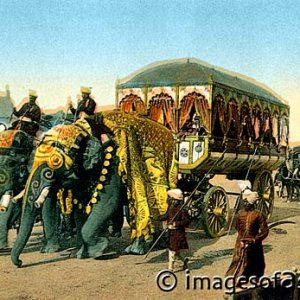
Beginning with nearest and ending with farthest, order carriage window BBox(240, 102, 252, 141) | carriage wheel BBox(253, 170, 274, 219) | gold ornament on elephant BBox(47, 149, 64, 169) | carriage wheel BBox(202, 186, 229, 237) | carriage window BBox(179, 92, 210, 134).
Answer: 1. gold ornament on elephant BBox(47, 149, 64, 169)
2. carriage window BBox(179, 92, 210, 134)
3. carriage wheel BBox(202, 186, 229, 237)
4. carriage window BBox(240, 102, 252, 141)
5. carriage wheel BBox(253, 170, 274, 219)

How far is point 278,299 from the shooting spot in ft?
11.4

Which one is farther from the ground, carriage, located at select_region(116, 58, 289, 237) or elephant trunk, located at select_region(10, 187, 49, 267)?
carriage, located at select_region(116, 58, 289, 237)

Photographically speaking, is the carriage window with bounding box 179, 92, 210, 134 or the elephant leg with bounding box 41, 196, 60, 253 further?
the carriage window with bounding box 179, 92, 210, 134

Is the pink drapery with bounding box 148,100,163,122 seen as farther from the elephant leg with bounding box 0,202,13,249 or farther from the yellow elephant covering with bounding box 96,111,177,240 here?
the elephant leg with bounding box 0,202,13,249

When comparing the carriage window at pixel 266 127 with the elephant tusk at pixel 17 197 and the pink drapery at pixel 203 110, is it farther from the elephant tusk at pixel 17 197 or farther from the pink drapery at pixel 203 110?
the elephant tusk at pixel 17 197

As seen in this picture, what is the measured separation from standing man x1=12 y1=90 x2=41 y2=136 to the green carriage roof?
738mm

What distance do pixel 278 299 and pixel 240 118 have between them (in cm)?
282

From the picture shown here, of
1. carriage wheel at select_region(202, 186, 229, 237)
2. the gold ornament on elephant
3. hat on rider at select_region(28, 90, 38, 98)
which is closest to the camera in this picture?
hat on rider at select_region(28, 90, 38, 98)

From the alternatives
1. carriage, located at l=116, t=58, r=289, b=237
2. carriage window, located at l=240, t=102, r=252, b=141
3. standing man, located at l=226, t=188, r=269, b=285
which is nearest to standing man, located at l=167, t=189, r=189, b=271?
standing man, located at l=226, t=188, r=269, b=285

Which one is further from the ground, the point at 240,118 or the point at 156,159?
the point at 240,118

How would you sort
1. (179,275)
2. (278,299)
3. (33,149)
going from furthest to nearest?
(33,149), (179,275), (278,299)

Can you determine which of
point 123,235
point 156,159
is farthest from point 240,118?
point 123,235

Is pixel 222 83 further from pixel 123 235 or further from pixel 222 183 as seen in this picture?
pixel 222 183

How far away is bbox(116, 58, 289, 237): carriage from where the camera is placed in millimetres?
5430
